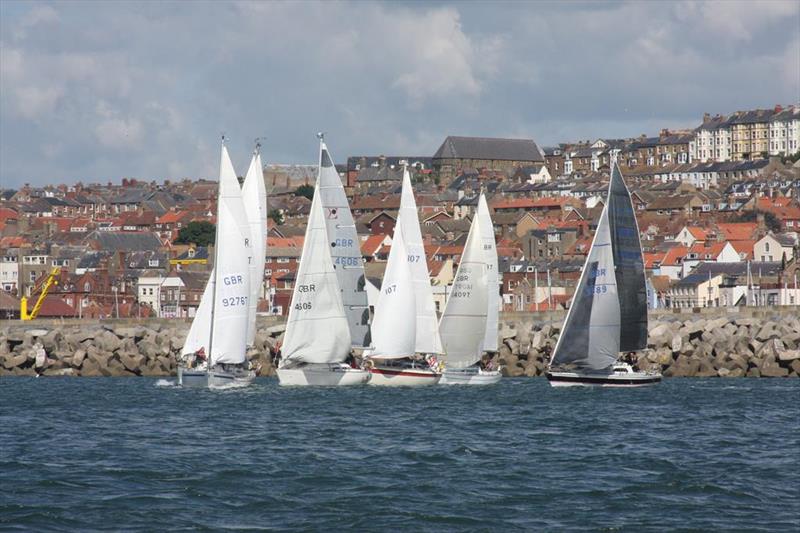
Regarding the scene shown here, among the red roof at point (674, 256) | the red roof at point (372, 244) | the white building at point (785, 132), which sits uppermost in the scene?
the white building at point (785, 132)

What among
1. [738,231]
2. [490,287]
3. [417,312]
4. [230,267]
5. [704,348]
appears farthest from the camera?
[738,231]

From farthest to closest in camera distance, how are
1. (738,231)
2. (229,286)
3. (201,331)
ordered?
(738,231)
(201,331)
(229,286)

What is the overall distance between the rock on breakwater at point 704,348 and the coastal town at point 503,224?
6044 mm

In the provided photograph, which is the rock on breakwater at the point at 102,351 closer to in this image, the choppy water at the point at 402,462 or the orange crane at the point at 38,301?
the choppy water at the point at 402,462

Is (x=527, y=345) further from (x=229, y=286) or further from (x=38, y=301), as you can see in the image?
(x=38, y=301)

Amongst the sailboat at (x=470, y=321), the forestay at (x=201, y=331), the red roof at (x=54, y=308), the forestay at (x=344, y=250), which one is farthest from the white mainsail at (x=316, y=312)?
the red roof at (x=54, y=308)

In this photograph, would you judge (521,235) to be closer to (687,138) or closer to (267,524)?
(687,138)

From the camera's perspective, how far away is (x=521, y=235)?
126 meters

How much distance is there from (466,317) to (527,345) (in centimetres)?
841

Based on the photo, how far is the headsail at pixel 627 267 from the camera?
41.8 metres

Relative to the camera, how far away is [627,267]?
42.1m

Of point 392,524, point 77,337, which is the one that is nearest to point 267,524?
point 392,524

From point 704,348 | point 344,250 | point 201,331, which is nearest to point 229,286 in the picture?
point 201,331

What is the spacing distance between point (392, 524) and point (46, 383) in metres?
31.1
